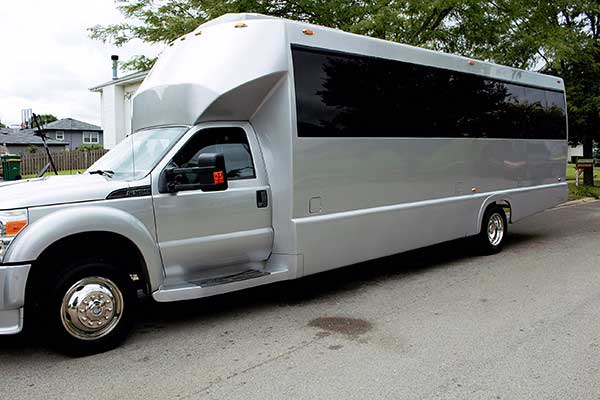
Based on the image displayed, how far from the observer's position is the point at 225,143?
19.5ft

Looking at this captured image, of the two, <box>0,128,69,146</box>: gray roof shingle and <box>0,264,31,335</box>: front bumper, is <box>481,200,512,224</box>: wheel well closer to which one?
<box>0,264,31,335</box>: front bumper

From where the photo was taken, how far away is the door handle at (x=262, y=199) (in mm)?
6027

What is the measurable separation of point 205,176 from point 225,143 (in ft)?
2.66

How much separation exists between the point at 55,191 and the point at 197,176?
1.28 meters

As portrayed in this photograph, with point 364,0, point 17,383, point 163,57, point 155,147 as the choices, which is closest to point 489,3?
point 364,0

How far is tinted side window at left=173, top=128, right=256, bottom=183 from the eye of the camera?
5582 mm

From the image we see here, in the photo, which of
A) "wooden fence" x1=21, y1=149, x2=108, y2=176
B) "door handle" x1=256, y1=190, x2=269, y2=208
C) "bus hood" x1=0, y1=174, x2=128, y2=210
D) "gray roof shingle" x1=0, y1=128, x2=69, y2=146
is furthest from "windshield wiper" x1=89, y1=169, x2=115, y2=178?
"gray roof shingle" x1=0, y1=128, x2=69, y2=146

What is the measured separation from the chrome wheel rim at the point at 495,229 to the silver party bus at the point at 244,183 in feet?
2.96

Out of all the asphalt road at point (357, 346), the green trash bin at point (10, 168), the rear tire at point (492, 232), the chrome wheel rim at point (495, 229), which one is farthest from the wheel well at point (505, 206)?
the green trash bin at point (10, 168)

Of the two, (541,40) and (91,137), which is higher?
(91,137)

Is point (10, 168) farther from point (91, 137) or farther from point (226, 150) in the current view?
point (91, 137)

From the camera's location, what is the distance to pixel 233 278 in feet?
18.8

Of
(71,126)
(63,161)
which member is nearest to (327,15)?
(63,161)

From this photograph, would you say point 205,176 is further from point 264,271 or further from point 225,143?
point 264,271
